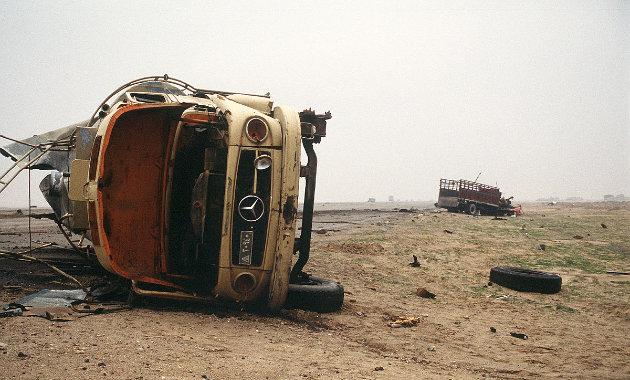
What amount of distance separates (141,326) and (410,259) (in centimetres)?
639

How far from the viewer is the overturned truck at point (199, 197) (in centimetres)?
389

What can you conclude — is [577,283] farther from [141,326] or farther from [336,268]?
[141,326]

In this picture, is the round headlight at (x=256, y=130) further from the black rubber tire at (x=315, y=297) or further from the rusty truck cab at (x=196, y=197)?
the black rubber tire at (x=315, y=297)

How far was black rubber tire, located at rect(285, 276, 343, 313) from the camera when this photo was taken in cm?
452

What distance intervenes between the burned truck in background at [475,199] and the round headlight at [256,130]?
28323 mm

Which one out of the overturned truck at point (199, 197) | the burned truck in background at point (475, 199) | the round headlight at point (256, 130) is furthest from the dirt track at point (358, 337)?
the burned truck in background at point (475, 199)

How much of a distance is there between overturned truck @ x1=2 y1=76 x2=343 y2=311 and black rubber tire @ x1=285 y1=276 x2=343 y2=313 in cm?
1

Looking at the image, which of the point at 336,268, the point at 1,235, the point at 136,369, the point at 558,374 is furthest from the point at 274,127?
the point at 1,235

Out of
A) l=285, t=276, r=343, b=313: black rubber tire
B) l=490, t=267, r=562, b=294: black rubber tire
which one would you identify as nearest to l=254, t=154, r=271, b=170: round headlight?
l=285, t=276, r=343, b=313: black rubber tire

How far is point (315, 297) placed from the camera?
4.59m

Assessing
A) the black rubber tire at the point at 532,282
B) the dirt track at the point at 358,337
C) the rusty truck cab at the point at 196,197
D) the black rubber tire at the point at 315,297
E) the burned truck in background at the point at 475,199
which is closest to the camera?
the dirt track at the point at 358,337

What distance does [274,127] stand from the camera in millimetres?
4043

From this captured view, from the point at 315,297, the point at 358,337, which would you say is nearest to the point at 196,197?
the point at 315,297

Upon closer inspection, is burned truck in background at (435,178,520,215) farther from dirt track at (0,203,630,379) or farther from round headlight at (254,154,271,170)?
round headlight at (254,154,271,170)
